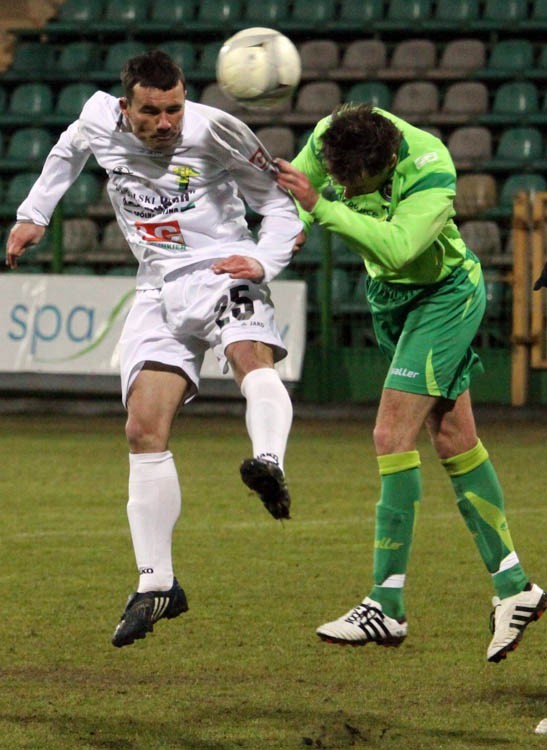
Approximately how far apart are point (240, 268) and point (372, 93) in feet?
39.6

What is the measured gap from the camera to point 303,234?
194 inches

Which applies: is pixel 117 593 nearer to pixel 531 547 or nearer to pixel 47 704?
pixel 47 704

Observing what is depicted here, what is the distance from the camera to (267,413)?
463 cm

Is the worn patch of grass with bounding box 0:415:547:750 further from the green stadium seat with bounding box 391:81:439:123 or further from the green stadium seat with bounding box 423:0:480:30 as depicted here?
the green stadium seat with bounding box 423:0:480:30

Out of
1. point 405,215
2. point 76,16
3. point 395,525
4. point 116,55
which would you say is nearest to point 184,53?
point 116,55

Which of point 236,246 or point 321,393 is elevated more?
point 236,246

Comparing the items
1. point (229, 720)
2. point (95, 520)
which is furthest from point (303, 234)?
point (95, 520)

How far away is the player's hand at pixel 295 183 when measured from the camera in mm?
4500

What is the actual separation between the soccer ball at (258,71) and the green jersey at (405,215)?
19 cm

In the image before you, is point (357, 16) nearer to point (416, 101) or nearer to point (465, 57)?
point (465, 57)

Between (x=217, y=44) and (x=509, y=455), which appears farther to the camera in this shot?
(x=217, y=44)

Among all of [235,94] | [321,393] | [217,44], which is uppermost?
[217,44]

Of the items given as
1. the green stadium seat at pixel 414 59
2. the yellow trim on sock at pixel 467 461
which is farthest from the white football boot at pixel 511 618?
the green stadium seat at pixel 414 59

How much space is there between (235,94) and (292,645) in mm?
2039
